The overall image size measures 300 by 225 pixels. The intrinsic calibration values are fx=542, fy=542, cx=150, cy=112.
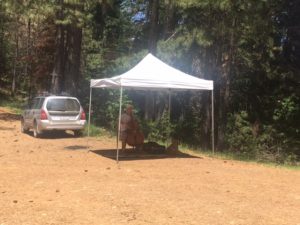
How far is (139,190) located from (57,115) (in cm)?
1073

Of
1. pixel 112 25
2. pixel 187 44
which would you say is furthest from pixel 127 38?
pixel 187 44

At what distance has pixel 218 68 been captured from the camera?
2339cm

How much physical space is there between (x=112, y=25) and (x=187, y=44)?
66.7 ft

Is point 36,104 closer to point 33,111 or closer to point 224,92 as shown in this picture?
point 33,111

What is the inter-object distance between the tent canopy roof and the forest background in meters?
4.50

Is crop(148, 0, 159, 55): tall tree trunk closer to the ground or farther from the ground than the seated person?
farther from the ground

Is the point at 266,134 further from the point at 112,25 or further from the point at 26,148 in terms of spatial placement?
the point at 112,25

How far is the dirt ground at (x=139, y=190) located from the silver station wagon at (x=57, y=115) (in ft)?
12.7

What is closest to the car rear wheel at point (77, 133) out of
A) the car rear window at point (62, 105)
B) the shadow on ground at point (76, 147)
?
the car rear window at point (62, 105)

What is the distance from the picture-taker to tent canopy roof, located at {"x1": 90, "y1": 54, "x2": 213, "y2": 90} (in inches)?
547

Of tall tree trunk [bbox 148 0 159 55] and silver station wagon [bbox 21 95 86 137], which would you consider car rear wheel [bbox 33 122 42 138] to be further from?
tall tree trunk [bbox 148 0 159 55]

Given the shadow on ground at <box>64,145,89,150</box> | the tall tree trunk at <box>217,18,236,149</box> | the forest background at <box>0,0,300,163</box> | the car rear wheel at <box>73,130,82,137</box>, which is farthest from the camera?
the tall tree trunk at <box>217,18,236,149</box>

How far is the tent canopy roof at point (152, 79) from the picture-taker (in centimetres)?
1391

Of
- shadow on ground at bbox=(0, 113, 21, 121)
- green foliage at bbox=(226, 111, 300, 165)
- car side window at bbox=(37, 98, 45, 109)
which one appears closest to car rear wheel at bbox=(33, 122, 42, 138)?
car side window at bbox=(37, 98, 45, 109)
